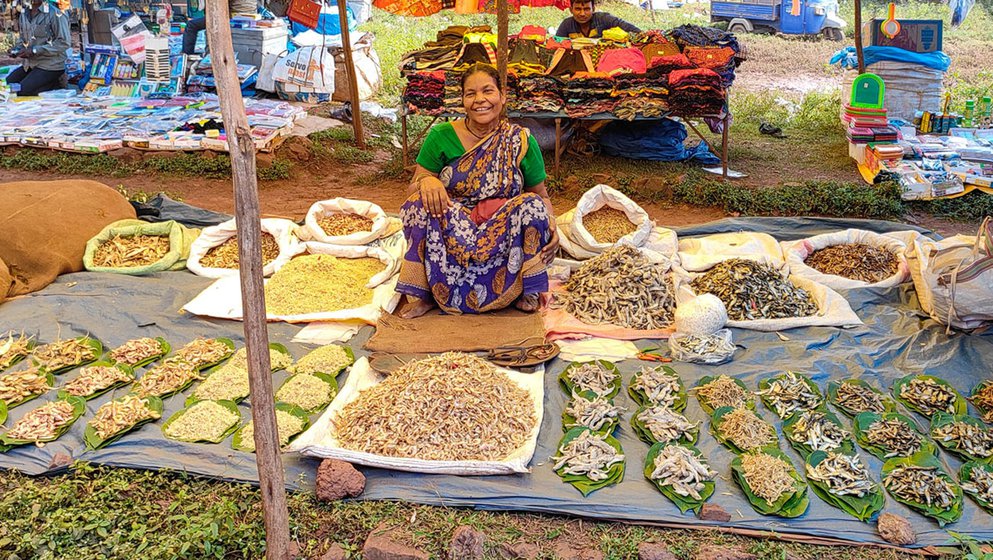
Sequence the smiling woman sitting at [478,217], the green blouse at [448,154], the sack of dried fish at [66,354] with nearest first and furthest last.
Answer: the sack of dried fish at [66,354]
the smiling woman sitting at [478,217]
the green blouse at [448,154]

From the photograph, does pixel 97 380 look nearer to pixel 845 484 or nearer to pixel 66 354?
pixel 66 354

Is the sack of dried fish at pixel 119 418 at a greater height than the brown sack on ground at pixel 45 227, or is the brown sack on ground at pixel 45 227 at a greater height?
the brown sack on ground at pixel 45 227

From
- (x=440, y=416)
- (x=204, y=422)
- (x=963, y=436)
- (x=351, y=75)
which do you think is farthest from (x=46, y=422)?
(x=351, y=75)

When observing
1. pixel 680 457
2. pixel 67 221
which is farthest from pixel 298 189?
pixel 680 457

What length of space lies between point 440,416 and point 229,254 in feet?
7.36

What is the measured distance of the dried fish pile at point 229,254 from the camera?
15.4ft

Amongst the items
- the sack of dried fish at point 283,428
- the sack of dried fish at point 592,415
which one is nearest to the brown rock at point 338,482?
the sack of dried fish at point 283,428

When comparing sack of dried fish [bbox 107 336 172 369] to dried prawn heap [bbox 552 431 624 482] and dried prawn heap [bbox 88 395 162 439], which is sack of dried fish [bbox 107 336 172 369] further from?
dried prawn heap [bbox 552 431 624 482]

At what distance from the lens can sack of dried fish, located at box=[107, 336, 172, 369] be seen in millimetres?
3646

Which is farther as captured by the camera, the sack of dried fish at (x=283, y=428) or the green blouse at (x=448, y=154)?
the green blouse at (x=448, y=154)

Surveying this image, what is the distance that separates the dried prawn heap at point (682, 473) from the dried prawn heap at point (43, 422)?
219 cm

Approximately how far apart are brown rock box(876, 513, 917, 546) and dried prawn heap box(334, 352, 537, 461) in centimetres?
120

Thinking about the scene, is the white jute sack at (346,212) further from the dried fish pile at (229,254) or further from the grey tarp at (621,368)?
the grey tarp at (621,368)

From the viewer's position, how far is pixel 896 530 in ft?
8.54
